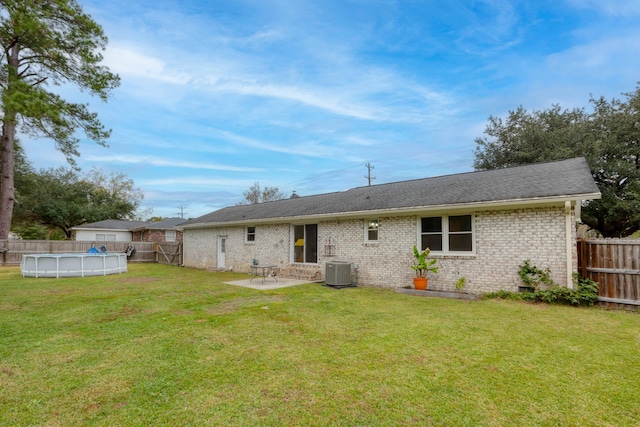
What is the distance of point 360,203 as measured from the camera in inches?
468

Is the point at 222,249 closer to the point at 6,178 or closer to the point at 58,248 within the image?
the point at 58,248

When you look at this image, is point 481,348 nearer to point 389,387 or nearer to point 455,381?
point 455,381

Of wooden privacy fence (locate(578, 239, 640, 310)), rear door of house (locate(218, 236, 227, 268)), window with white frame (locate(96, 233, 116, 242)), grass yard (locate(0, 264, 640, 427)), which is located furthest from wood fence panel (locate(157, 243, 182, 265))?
wooden privacy fence (locate(578, 239, 640, 310))

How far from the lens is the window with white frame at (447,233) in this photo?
9.02 metres

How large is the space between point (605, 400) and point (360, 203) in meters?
9.25

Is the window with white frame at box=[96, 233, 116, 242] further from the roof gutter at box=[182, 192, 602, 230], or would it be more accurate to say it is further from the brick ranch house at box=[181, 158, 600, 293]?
the roof gutter at box=[182, 192, 602, 230]

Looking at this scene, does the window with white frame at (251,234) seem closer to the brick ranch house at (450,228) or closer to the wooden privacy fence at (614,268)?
the brick ranch house at (450,228)

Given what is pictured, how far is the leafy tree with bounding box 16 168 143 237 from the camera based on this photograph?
2941 cm

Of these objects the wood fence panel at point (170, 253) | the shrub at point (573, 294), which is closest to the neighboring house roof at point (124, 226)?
the wood fence panel at point (170, 253)

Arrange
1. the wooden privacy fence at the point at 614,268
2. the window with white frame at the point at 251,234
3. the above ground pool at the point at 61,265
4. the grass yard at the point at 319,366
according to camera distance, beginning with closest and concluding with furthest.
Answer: the grass yard at the point at 319,366 < the wooden privacy fence at the point at 614,268 < the above ground pool at the point at 61,265 < the window with white frame at the point at 251,234

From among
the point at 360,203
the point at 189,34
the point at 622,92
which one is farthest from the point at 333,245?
the point at 622,92

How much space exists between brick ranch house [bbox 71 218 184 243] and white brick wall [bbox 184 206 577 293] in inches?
558

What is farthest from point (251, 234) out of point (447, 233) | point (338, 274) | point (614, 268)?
point (614, 268)

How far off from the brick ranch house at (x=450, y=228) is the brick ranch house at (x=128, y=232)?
14731mm
